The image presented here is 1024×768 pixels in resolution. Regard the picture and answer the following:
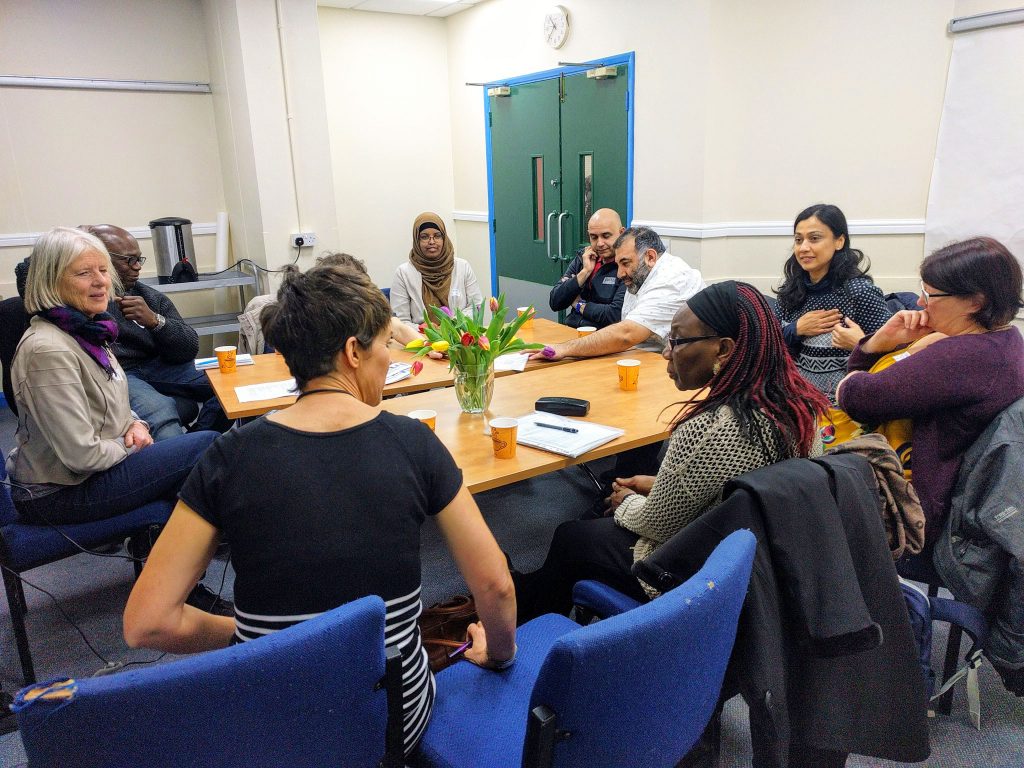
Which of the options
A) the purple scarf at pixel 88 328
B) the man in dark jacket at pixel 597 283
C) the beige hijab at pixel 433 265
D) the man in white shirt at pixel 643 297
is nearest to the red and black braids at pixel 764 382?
the man in white shirt at pixel 643 297

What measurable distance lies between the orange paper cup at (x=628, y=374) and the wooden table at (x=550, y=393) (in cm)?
3

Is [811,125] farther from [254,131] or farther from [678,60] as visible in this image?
[254,131]

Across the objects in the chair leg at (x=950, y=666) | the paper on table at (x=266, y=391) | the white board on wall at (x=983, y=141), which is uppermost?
the white board on wall at (x=983, y=141)

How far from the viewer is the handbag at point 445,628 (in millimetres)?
1597

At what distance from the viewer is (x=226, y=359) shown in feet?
9.28

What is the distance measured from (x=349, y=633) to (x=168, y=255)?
4.33 m

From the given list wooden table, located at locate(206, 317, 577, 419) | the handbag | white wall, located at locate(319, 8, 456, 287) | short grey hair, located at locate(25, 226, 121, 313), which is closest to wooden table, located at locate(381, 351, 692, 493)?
wooden table, located at locate(206, 317, 577, 419)

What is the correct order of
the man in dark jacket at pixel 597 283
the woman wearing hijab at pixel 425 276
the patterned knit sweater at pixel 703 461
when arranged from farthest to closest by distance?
the woman wearing hijab at pixel 425 276
the man in dark jacket at pixel 597 283
the patterned knit sweater at pixel 703 461

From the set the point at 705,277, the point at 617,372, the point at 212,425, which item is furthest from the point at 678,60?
the point at 212,425

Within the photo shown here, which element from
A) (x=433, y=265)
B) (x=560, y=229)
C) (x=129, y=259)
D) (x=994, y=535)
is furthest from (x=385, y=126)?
(x=994, y=535)

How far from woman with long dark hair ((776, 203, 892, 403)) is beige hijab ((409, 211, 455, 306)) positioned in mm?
1808

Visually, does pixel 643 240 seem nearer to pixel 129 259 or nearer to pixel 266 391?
pixel 266 391

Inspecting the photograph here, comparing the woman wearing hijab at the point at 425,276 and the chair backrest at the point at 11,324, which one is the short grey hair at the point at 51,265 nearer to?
the chair backrest at the point at 11,324

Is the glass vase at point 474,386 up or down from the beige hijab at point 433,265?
down
